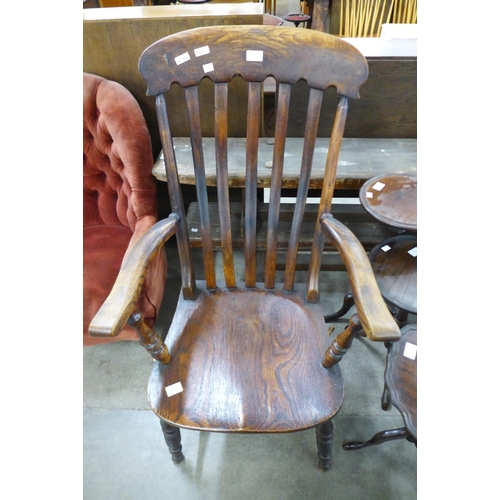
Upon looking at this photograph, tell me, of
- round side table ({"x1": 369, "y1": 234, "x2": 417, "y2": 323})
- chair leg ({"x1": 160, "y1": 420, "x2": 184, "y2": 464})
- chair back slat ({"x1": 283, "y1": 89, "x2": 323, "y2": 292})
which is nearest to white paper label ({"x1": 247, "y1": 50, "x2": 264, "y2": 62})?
chair back slat ({"x1": 283, "y1": 89, "x2": 323, "y2": 292})

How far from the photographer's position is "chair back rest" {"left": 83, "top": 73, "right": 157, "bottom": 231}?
110 cm

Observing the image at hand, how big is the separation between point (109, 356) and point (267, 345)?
85 centimetres

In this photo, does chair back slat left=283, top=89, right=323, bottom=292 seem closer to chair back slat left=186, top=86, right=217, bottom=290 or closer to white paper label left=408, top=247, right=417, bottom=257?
chair back slat left=186, top=86, right=217, bottom=290

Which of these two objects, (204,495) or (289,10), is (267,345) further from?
(289,10)

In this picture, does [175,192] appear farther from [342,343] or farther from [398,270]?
[398,270]

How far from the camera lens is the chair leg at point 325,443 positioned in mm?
964

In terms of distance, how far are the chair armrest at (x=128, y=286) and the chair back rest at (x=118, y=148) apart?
324 mm

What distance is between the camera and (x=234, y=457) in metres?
1.19

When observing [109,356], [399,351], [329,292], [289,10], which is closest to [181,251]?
[399,351]

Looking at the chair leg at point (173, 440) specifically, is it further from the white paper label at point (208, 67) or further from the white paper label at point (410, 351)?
the white paper label at point (208, 67)

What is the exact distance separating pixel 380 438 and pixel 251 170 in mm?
865

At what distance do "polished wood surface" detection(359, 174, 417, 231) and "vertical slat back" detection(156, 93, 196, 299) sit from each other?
52cm

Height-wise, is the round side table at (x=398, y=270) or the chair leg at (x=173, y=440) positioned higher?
the round side table at (x=398, y=270)

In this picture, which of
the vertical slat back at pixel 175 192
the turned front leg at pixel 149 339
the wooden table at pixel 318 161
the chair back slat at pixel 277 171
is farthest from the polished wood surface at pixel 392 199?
the turned front leg at pixel 149 339
